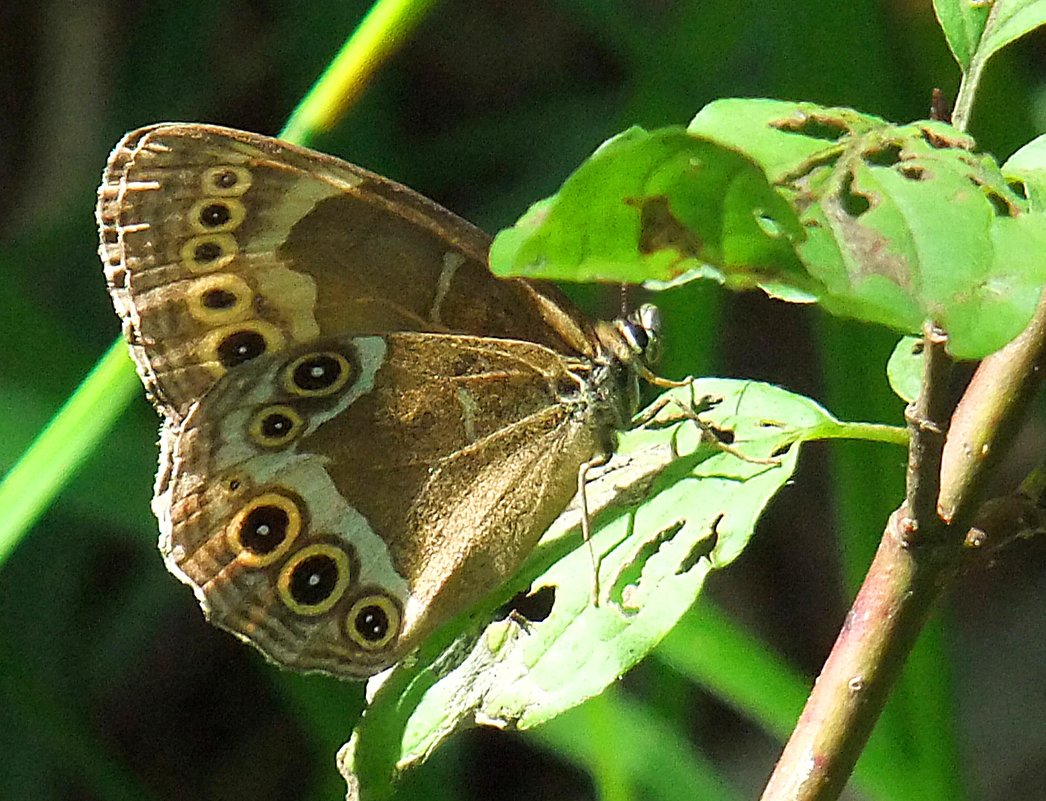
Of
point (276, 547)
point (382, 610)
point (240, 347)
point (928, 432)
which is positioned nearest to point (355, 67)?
point (240, 347)

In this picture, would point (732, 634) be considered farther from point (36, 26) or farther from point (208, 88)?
point (36, 26)

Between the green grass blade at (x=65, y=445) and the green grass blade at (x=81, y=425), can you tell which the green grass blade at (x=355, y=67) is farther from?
the green grass blade at (x=65, y=445)

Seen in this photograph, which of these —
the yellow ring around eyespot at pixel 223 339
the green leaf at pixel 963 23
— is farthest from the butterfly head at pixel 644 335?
the green leaf at pixel 963 23

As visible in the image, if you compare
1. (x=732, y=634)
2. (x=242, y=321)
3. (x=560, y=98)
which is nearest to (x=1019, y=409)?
(x=242, y=321)

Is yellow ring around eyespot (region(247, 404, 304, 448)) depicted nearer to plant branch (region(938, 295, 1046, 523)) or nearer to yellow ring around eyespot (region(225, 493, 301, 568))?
yellow ring around eyespot (region(225, 493, 301, 568))

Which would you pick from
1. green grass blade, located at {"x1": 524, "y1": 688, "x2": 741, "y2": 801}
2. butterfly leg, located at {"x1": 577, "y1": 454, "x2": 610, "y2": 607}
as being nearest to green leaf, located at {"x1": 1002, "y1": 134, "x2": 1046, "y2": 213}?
butterfly leg, located at {"x1": 577, "y1": 454, "x2": 610, "y2": 607}

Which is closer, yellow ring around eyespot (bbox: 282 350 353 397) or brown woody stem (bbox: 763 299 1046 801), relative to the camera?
brown woody stem (bbox: 763 299 1046 801)

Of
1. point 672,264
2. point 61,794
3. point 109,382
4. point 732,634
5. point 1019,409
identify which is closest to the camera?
point 672,264
